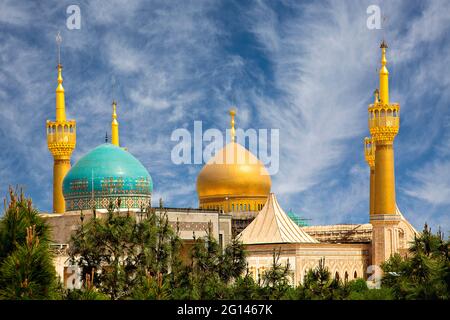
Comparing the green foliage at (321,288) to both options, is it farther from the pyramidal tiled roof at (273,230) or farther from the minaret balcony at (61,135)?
the minaret balcony at (61,135)

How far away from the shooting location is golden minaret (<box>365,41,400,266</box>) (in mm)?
37750

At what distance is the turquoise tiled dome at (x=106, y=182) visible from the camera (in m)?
35.3

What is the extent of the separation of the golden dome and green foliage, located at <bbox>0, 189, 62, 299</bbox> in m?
34.2

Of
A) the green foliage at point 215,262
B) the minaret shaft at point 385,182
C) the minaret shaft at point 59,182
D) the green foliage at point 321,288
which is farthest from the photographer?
the minaret shaft at point 59,182

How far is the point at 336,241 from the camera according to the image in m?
43.3

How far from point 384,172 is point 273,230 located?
18.1 ft

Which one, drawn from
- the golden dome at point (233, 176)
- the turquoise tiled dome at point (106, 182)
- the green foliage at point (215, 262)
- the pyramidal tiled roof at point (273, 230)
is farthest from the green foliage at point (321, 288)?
the golden dome at point (233, 176)

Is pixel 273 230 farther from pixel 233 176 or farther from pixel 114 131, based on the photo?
pixel 114 131

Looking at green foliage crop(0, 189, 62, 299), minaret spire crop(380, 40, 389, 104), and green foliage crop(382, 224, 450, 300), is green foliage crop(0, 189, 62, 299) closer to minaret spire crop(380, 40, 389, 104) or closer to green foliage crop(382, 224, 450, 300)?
green foliage crop(382, 224, 450, 300)

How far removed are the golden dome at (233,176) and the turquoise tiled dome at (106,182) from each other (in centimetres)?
870

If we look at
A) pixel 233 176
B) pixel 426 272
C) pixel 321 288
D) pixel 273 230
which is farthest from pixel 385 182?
pixel 321 288

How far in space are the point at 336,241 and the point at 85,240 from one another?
84.9ft
